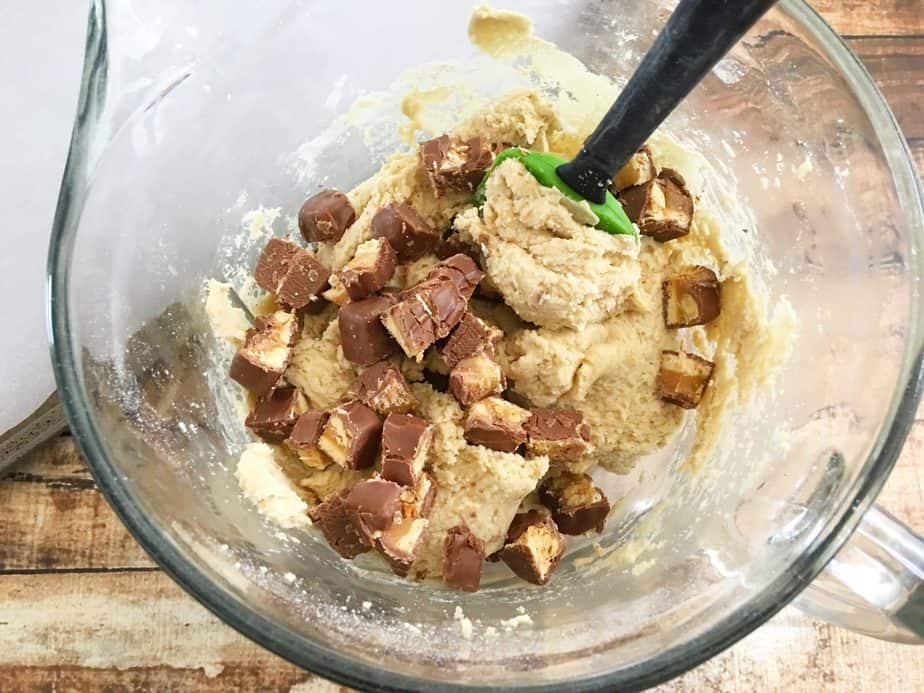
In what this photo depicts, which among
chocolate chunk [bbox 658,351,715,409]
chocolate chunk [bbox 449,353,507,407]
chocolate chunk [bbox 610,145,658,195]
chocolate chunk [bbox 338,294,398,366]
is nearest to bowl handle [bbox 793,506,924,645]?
chocolate chunk [bbox 658,351,715,409]

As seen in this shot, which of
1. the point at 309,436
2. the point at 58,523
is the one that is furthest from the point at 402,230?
the point at 58,523

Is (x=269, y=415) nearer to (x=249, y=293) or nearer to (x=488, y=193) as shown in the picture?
(x=249, y=293)

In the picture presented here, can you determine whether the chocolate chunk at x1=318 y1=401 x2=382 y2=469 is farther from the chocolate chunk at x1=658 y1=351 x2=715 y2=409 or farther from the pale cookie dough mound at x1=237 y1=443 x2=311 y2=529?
the chocolate chunk at x1=658 y1=351 x2=715 y2=409

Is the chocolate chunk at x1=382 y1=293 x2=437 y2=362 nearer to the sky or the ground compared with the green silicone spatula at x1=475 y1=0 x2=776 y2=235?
nearer to the ground

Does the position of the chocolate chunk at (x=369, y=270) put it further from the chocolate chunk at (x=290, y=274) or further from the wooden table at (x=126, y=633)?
the wooden table at (x=126, y=633)

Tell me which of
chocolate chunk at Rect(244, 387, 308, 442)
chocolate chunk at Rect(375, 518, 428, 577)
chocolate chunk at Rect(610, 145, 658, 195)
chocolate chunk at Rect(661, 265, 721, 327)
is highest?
chocolate chunk at Rect(610, 145, 658, 195)
